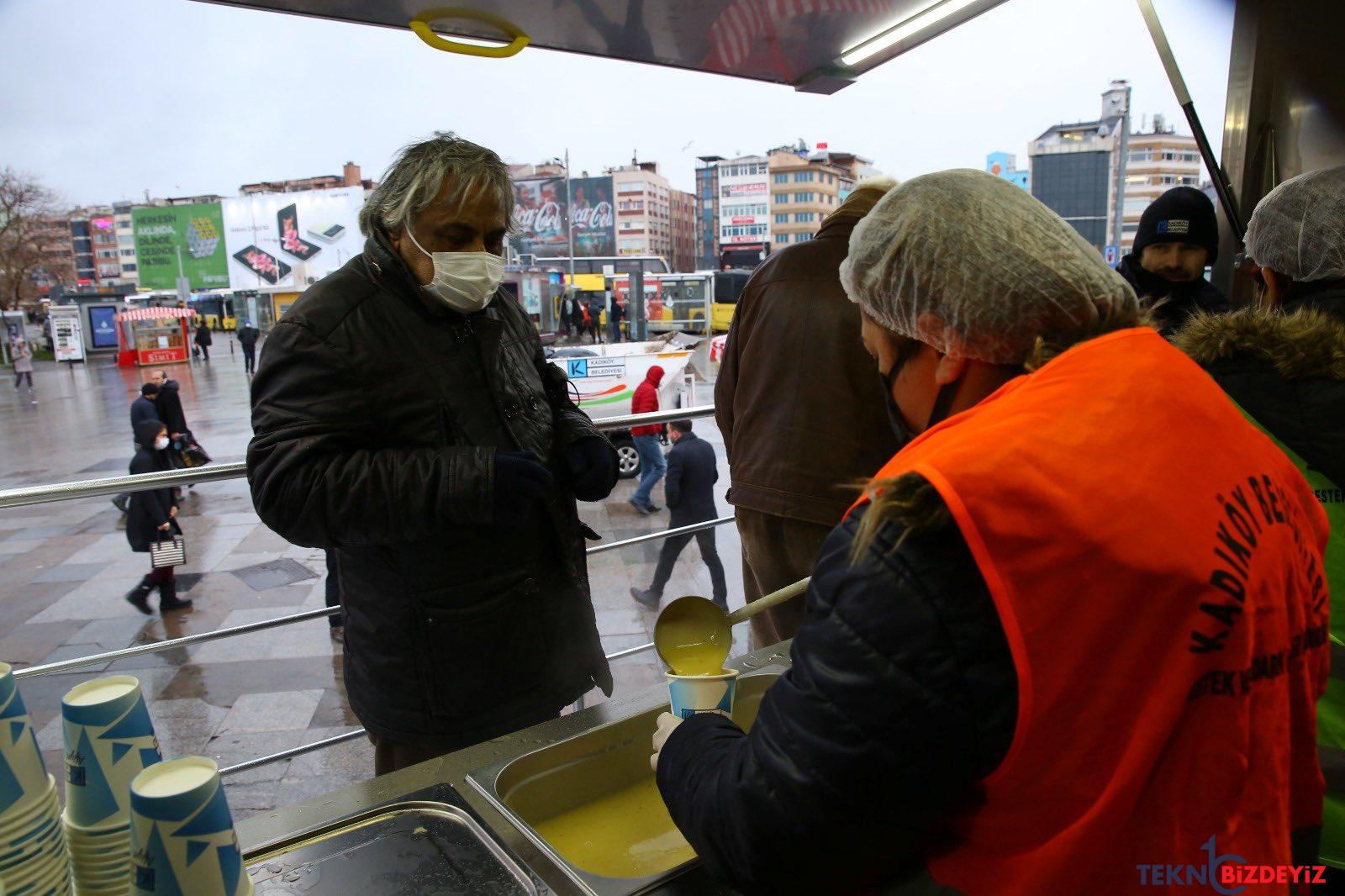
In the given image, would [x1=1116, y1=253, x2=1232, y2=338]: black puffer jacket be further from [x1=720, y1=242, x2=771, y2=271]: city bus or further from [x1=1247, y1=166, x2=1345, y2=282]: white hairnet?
[x1=720, y1=242, x2=771, y2=271]: city bus

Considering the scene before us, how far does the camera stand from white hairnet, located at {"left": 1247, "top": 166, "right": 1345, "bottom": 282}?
187cm

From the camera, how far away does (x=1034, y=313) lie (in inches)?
36.2

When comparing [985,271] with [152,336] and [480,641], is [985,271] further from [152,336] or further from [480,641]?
[152,336]

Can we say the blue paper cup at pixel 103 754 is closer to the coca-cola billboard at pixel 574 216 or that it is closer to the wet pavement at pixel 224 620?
the wet pavement at pixel 224 620

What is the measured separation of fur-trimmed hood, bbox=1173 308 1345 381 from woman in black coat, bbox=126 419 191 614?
5900 millimetres

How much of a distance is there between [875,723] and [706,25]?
6.66ft

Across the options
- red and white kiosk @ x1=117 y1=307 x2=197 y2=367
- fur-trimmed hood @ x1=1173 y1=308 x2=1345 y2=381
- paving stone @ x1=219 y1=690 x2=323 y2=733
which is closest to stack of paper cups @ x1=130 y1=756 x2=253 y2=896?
fur-trimmed hood @ x1=1173 y1=308 x2=1345 y2=381

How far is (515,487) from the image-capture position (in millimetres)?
1647

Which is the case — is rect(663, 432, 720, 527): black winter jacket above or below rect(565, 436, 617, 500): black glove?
below

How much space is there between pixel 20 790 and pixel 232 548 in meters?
7.97

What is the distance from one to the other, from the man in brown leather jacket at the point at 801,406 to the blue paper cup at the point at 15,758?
1896 millimetres

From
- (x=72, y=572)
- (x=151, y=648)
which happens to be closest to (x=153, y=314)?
(x=72, y=572)

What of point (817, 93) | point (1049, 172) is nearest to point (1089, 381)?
point (817, 93)

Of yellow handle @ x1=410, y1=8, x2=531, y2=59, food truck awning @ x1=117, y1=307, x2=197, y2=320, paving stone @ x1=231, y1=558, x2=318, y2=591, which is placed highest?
food truck awning @ x1=117, y1=307, x2=197, y2=320
